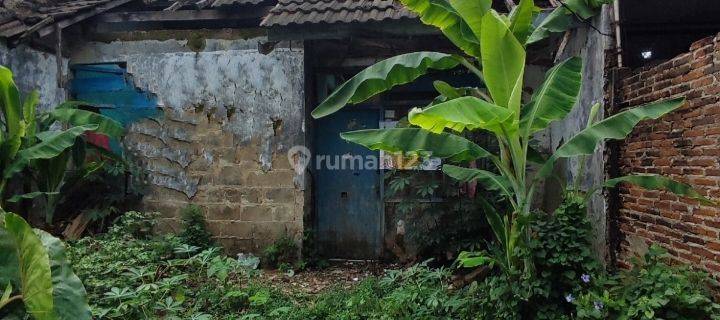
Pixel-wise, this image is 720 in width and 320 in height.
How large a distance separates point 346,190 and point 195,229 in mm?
1926

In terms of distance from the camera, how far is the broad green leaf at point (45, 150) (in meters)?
4.76

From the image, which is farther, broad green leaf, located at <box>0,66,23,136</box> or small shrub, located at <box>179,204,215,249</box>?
small shrub, located at <box>179,204,215,249</box>

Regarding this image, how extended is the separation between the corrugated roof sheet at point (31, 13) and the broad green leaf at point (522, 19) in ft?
17.0

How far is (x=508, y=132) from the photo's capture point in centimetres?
332

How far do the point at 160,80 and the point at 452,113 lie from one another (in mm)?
4442

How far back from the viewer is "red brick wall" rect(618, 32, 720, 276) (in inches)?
116

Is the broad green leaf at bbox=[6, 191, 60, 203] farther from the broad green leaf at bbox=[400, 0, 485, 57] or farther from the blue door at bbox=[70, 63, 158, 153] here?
the broad green leaf at bbox=[400, 0, 485, 57]

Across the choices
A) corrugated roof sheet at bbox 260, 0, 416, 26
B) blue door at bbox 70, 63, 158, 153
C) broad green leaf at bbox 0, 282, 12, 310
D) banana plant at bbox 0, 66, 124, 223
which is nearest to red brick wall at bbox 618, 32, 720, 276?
corrugated roof sheet at bbox 260, 0, 416, 26

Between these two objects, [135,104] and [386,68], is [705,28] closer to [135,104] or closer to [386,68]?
[386,68]

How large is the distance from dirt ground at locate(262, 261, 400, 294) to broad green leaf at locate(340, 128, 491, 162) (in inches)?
76.3

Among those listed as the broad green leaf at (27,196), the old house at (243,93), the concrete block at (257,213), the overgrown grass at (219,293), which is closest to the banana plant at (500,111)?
the overgrown grass at (219,293)

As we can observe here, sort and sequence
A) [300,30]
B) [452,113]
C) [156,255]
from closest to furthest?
[452,113]
[156,255]
[300,30]

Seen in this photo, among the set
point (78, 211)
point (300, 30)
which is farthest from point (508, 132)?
point (78, 211)

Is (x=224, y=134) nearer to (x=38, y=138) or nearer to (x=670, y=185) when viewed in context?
(x=38, y=138)
